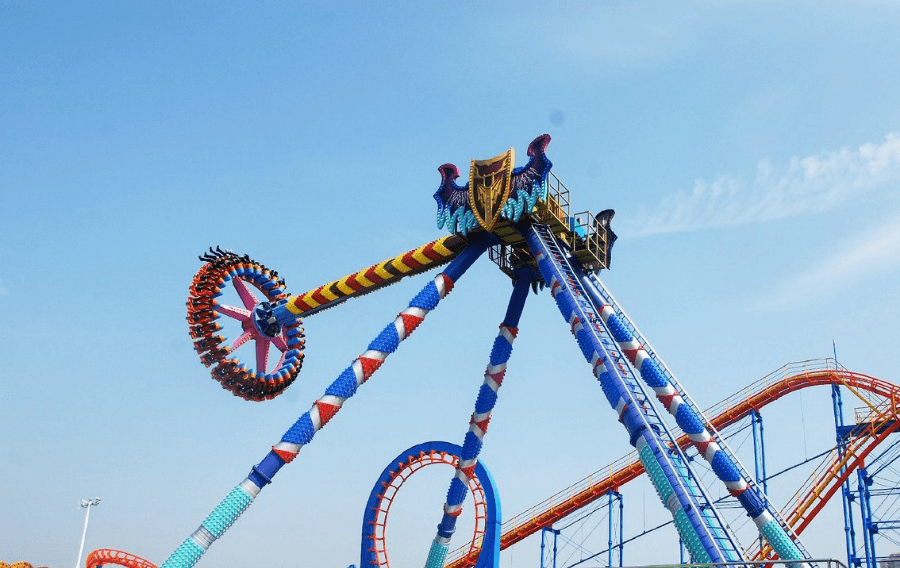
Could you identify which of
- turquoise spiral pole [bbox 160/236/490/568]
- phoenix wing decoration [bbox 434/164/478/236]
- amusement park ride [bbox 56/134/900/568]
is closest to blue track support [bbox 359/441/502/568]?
amusement park ride [bbox 56/134/900/568]

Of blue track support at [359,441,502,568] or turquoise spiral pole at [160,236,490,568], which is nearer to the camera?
turquoise spiral pole at [160,236,490,568]

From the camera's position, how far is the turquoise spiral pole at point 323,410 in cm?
1756

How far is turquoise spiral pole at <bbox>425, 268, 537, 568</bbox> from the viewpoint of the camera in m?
21.9

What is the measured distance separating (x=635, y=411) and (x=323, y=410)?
22.4 feet

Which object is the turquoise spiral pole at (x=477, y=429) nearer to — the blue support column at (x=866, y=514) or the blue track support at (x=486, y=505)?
the blue track support at (x=486, y=505)

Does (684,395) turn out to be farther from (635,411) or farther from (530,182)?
(530,182)

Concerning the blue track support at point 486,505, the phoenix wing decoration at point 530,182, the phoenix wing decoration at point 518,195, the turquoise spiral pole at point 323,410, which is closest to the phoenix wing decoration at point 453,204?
the phoenix wing decoration at point 518,195

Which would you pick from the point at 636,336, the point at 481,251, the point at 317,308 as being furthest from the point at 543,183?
the point at 317,308

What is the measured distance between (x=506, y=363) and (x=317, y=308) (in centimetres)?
580

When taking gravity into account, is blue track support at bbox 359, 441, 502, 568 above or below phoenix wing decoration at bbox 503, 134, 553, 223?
below

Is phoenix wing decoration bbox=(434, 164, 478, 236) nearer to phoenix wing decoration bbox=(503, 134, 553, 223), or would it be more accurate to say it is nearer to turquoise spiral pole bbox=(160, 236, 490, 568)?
turquoise spiral pole bbox=(160, 236, 490, 568)

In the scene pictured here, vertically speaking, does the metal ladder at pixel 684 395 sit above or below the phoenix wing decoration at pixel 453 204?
below

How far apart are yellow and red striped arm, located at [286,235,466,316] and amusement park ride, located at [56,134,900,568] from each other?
0.04m

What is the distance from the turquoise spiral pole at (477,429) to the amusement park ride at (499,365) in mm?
30
